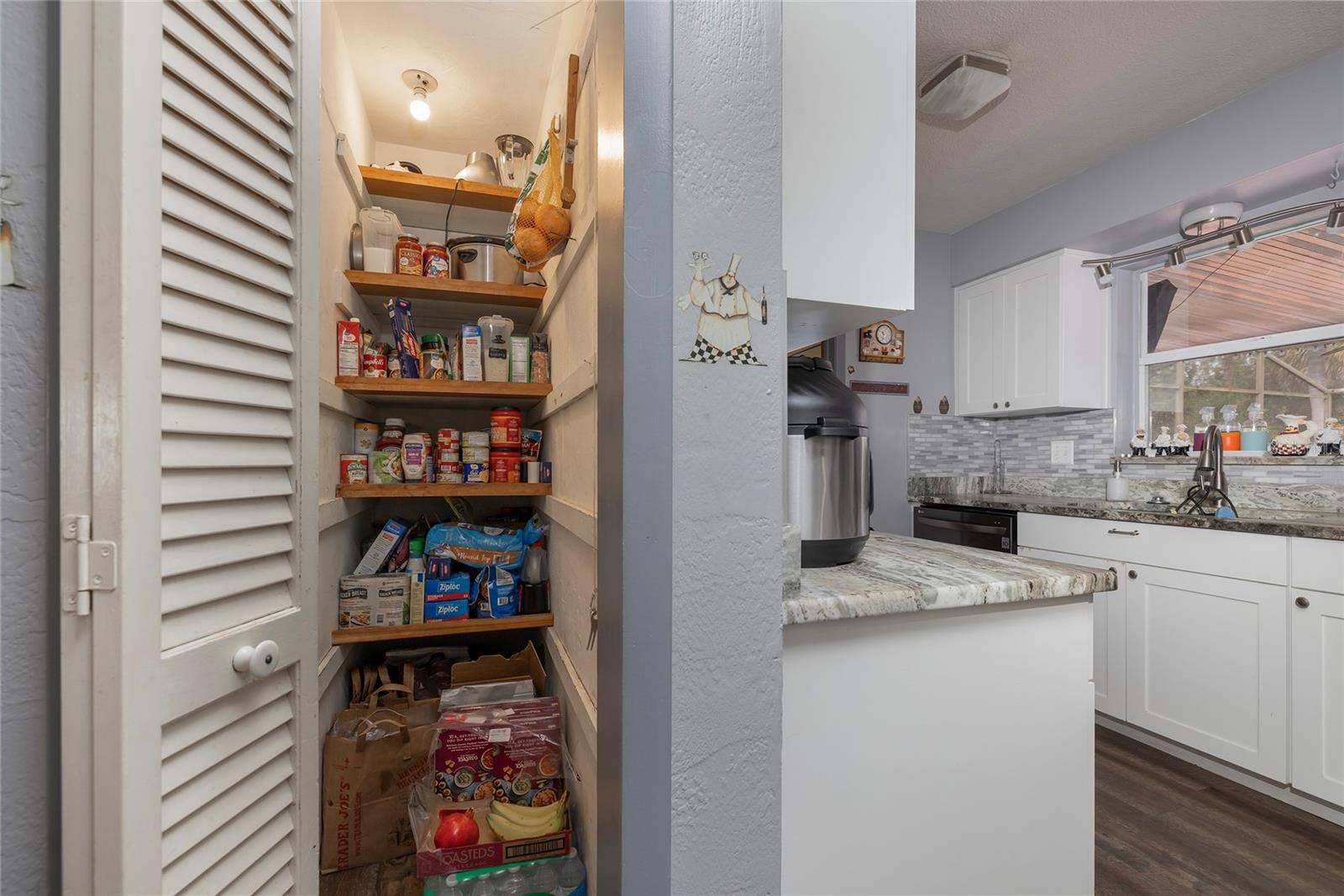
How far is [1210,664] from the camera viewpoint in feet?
7.48

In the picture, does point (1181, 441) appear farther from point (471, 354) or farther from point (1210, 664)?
point (471, 354)

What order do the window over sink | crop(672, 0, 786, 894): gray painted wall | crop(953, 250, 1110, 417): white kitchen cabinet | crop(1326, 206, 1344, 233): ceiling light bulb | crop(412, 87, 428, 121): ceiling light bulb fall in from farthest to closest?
crop(953, 250, 1110, 417): white kitchen cabinet, the window over sink, crop(1326, 206, 1344, 233): ceiling light bulb, crop(412, 87, 428, 121): ceiling light bulb, crop(672, 0, 786, 894): gray painted wall

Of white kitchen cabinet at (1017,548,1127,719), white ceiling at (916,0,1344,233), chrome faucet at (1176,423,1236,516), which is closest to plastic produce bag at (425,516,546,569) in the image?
white kitchen cabinet at (1017,548,1127,719)

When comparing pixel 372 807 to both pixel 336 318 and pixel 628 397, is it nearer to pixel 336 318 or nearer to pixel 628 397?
pixel 336 318

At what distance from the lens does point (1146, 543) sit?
8.25 feet

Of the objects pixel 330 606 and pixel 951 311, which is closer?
pixel 330 606

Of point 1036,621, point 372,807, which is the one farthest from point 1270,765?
point 372,807

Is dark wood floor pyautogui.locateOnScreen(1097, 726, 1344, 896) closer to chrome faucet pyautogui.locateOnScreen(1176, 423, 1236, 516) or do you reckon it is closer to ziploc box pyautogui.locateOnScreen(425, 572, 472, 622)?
chrome faucet pyautogui.locateOnScreen(1176, 423, 1236, 516)

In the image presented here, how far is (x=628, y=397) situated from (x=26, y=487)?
732 millimetres

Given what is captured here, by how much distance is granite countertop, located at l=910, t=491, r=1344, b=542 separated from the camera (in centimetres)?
202

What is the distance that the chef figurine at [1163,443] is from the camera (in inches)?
121

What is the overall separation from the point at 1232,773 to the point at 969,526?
1398mm

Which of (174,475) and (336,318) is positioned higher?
(336,318)

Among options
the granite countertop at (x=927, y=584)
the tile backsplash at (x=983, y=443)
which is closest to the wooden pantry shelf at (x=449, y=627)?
the granite countertop at (x=927, y=584)
